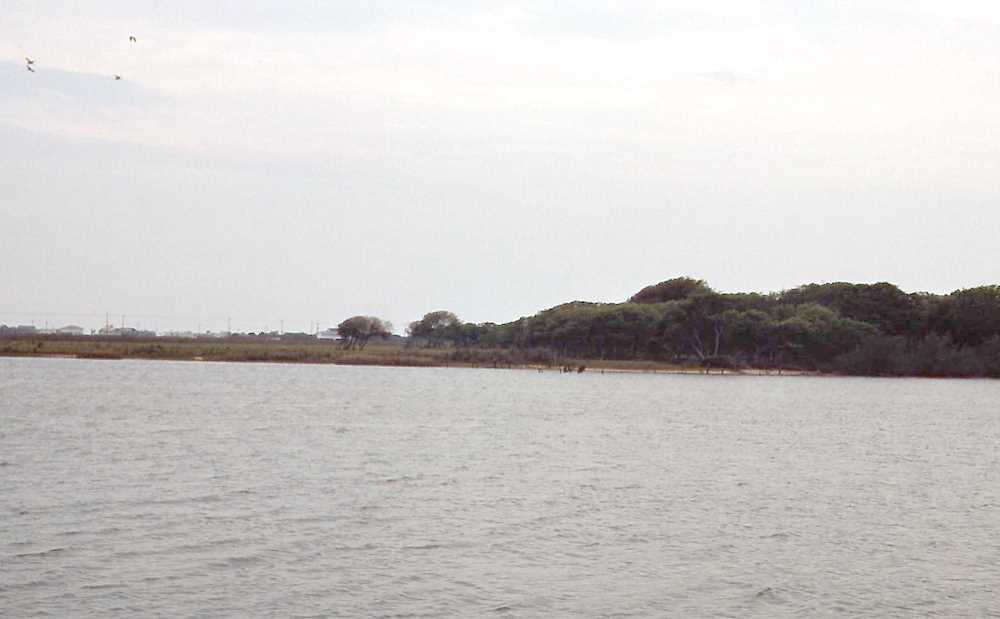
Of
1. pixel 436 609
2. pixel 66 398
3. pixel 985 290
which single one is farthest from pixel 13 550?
pixel 985 290

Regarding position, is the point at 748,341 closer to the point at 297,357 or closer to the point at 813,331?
the point at 813,331

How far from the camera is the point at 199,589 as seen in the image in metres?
20.4

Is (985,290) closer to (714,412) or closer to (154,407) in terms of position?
(714,412)

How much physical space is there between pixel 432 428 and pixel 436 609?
112ft

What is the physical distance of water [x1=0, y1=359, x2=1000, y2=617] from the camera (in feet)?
67.6

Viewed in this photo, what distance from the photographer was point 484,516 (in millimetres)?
28453

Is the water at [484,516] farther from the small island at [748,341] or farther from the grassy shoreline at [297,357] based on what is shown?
the grassy shoreline at [297,357]

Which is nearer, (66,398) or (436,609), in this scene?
(436,609)

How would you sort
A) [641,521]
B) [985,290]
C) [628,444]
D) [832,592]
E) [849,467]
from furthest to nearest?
[985,290] → [628,444] → [849,467] → [641,521] → [832,592]

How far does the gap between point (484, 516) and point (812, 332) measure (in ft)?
365

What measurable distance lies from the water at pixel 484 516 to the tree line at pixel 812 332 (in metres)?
75.6

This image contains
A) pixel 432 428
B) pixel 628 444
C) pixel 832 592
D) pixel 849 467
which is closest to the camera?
pixel 832 592

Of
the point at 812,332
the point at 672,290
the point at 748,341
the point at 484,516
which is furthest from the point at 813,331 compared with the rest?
the point at 484,516

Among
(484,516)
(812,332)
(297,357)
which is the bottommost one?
→ (484,516)
